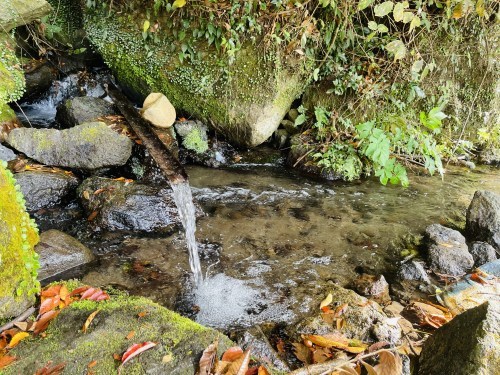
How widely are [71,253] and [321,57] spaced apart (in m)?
5.88

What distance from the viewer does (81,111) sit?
6.82m

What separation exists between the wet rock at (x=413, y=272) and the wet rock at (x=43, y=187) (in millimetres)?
5164

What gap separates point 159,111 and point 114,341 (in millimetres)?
5193

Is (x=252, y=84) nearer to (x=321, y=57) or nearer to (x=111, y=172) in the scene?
(x=321, y=57)

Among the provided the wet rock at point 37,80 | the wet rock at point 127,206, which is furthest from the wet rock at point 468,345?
the wet rock at point 37,80

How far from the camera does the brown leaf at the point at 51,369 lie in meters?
2.18

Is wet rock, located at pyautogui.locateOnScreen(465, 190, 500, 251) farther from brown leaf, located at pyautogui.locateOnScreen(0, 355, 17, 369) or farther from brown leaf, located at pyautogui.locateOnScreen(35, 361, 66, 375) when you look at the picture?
brown leaf, located at pyautogui.locateOnScreen(0, 355, 17, 369)

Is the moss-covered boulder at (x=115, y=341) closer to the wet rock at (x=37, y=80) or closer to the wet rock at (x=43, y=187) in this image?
the wet rock at (x=43, y=187)

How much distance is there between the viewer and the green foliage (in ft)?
23.8

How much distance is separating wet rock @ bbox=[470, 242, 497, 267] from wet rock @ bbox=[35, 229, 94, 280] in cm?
528

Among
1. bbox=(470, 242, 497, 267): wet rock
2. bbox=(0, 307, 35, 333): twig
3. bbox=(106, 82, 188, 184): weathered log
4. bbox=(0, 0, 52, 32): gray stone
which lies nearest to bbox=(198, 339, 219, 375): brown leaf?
bbox=(0, 307, 35, 333): twig

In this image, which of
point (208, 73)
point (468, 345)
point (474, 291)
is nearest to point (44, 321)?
point (468, 345)

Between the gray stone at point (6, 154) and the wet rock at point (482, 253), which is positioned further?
the gray stone at point (6, 154)

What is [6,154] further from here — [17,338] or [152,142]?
[17,338]
